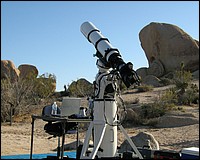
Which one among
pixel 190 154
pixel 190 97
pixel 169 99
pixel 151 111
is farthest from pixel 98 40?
pixel 190 97

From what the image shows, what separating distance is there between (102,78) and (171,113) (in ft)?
65.7

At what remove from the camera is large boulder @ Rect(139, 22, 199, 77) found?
53.5 meters

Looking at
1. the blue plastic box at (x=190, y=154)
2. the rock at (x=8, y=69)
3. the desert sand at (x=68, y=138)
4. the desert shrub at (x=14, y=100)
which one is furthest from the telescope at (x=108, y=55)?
the rock at (x=8, y=69)

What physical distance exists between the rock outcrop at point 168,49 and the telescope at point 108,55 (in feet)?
152

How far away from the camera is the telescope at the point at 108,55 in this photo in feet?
21.5

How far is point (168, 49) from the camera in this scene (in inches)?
2147

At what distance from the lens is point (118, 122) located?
7094 millimetres

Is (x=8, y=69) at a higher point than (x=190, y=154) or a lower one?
higher

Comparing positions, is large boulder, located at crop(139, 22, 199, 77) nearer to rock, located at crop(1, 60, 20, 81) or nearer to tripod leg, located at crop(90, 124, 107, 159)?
rock, located at crop(1, 60, 20, 81)

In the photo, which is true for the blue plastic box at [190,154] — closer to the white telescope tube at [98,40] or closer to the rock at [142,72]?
the white telescope tube at [98,40]

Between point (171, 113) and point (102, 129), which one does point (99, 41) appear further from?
point (171, 113)

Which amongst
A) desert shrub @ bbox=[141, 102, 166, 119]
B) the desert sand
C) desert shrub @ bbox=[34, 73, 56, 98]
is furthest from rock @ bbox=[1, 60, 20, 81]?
desert shrub @ bbox=[141, 102, 166, 119]

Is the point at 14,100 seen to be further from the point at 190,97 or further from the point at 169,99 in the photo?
the point at 190,97

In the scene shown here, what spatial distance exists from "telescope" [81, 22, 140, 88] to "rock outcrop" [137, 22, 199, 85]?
4634 cm
